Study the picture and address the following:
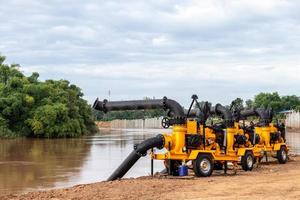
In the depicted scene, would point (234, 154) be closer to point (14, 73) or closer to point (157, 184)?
point (157, 184)

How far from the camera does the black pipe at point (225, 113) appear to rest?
62.6 feet

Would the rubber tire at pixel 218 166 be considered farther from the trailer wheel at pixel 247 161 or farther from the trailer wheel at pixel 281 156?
the trailer wheel at pixel 281 156

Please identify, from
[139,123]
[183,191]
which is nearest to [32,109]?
[183,191]

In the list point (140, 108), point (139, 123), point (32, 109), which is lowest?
point (140, 108)

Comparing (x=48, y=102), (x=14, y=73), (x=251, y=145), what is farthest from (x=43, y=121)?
(x=251, y=145)

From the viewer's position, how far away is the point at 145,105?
1731cm

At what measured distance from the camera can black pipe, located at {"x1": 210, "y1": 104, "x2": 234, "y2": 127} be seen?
1909 centimetres

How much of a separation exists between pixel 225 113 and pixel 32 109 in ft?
167

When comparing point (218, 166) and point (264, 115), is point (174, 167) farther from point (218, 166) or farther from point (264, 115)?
point (264, 115)

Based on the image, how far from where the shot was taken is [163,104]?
677 inches

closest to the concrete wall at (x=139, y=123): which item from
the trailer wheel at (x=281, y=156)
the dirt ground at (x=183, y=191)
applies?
the trailer wheel at (x=281, y=156)

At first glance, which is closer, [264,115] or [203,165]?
[203,165]

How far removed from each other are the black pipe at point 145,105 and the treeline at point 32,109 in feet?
152

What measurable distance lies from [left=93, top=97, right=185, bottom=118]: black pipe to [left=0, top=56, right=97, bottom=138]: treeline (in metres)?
46.5
